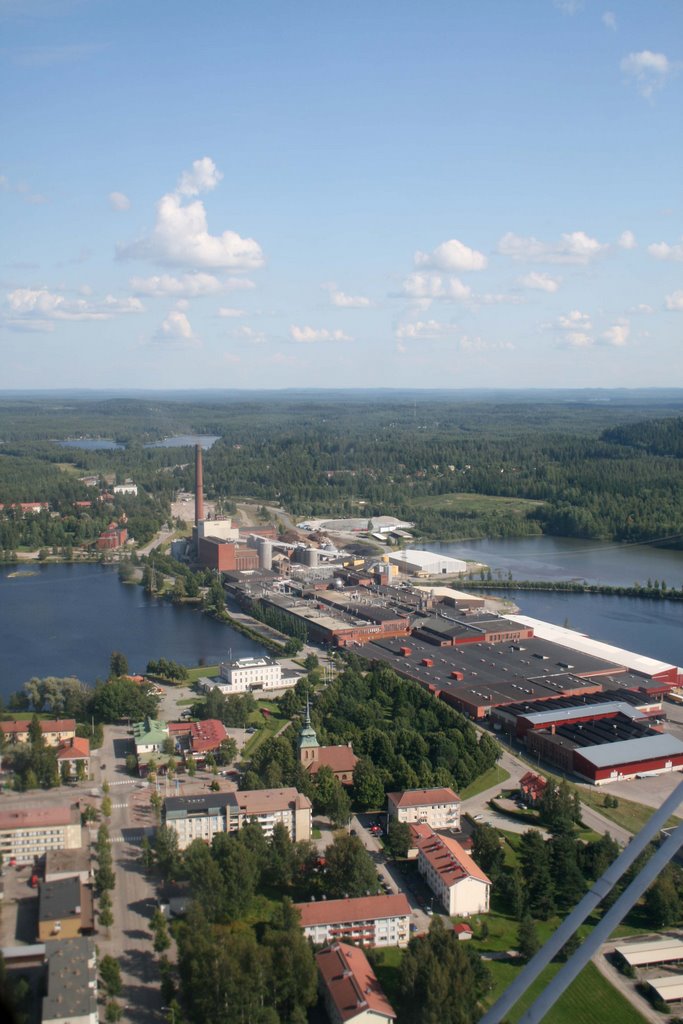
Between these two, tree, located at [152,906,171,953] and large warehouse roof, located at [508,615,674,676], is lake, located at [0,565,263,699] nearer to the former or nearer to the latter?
large warehouse roof, located at [508,615,674,676]

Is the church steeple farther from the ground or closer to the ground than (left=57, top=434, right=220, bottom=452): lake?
closer to the ground

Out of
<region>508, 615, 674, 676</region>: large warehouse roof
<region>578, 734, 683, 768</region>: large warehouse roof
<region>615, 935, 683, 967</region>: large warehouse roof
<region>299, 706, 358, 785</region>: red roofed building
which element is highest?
<region>299, 706, 358, 785</region>: red roofed building

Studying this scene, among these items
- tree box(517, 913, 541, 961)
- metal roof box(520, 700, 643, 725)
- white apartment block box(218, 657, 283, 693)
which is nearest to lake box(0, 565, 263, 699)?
white apartment block box(218, 657, 283, 693)

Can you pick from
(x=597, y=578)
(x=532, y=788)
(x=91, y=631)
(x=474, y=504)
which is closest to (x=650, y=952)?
(x=532, y=788)

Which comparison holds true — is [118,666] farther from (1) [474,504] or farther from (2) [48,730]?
(1) [474,504]

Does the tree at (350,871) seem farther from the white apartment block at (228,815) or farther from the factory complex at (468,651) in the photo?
the factory complex at (468,651)

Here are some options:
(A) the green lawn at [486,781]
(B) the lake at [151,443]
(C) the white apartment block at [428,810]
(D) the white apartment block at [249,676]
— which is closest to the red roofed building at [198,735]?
(D) the white apartment block at [249,676]
